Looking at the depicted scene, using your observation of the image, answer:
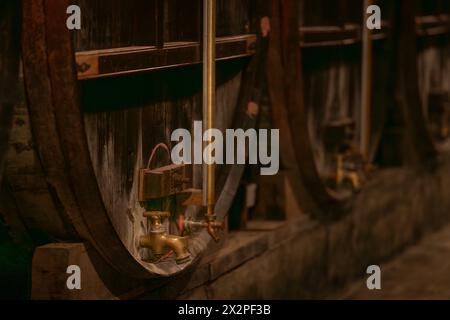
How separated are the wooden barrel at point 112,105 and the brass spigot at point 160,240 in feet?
0.13

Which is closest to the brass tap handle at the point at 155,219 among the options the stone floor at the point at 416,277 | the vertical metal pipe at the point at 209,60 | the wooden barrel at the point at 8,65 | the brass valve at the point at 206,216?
the brass valve at the point at 206,216

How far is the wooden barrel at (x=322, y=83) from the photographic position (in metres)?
5.41

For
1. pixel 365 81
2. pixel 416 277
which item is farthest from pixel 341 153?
pixel 416 277

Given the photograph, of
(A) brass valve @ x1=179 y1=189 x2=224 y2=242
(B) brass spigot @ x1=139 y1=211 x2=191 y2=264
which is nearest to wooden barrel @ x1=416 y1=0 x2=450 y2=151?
(A) brass valve @ x1=179 y1=189 x2=224 y2=242

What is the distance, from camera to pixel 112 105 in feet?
12.7

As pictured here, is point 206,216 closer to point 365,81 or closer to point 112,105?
point 112,105

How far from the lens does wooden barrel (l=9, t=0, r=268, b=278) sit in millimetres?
3346

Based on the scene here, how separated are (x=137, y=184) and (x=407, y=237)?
4.27 metres

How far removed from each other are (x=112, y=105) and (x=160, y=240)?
1.78ft

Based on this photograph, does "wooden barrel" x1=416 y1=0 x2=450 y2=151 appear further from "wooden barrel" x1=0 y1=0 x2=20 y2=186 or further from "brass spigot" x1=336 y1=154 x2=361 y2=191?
"wooden barrel" x1=0 y1=0 x2=20 y2=186

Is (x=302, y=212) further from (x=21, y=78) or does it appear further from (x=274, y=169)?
(x=21, y=78)

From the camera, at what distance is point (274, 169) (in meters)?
5.78
